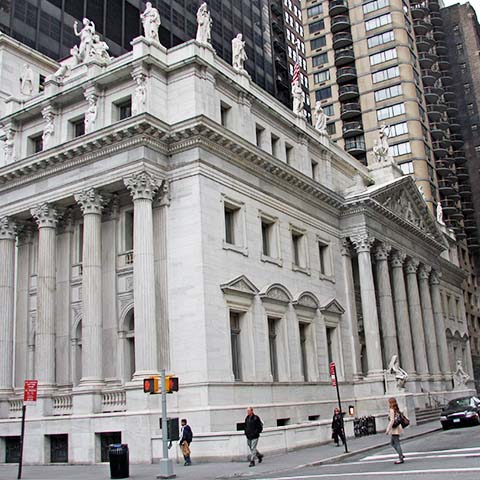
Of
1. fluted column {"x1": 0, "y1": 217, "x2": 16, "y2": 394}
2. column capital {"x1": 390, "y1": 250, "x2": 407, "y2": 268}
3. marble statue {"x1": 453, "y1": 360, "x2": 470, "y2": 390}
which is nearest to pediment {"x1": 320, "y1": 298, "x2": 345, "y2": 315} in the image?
column capital {"x1": 390, "y1": 250, "x2": 407, "y2": 268}

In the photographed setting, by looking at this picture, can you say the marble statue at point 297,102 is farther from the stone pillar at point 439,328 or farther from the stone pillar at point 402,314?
the stone pillar at point 439,328

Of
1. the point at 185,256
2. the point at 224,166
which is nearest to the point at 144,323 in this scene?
the point at 185,256

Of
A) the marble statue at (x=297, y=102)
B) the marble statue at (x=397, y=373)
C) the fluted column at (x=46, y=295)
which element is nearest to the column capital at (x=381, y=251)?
the marble statue at (x=397, y=373)

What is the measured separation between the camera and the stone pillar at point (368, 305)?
137ft

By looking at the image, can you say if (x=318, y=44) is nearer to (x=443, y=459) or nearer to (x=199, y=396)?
(x=199, y=396)

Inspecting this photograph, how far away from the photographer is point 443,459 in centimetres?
1938

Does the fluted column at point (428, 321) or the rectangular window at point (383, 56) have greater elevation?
the rectangular window at point (383, 56)

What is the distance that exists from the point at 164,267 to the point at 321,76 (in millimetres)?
60857

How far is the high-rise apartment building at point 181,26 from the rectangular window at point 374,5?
9.96 metres

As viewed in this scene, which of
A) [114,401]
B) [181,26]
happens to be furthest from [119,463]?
[181,26]

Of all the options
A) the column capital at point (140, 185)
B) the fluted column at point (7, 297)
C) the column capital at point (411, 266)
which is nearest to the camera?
the column capital at point (140, 185)

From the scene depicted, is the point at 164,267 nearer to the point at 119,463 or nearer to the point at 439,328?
the point at 119,463

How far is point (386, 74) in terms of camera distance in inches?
3073

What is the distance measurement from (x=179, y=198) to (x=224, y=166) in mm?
3213
